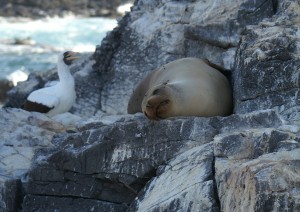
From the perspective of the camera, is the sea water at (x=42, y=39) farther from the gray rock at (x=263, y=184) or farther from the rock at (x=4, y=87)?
the gray rock at (x=263, y=184)

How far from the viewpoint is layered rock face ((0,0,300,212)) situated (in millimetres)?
4371

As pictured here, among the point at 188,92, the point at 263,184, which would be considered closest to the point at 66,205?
the point at 188,92

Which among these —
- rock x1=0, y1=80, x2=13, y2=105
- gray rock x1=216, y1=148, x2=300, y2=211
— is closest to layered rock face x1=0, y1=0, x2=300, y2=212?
gray rock x1=216, y1=148, x2=300, y2=211

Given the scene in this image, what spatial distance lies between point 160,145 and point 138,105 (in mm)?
1619

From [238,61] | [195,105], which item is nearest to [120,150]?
[195,105]

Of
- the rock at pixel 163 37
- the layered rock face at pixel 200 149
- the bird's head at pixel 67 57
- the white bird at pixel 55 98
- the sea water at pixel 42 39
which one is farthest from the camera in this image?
the sea water at pixel 42 39

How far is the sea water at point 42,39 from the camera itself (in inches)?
757

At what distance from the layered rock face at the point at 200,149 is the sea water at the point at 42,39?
35.1 ft

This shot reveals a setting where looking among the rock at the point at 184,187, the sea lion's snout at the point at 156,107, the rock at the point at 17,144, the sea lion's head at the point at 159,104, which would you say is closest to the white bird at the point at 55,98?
the rock at the point at 17,144

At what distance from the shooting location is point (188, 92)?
5848 millimetres

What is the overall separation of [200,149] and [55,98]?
392 centimetres

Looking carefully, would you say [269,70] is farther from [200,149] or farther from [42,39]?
[42,39]

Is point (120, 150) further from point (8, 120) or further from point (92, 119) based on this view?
point (8, 120)

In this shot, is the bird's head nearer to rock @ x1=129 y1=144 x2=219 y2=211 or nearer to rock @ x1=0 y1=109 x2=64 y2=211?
rock @ x1=0 y1=109 x2=64 y2=211
